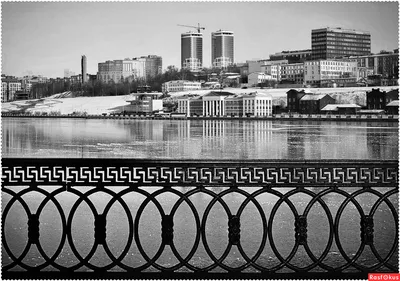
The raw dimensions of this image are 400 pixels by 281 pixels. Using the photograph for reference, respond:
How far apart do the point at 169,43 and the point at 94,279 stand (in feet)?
53.3

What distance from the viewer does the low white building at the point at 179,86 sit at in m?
21.1

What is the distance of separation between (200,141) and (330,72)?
39.3ft

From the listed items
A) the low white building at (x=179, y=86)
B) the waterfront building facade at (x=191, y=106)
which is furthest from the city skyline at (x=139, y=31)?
the waterfront building facade at (x=191, y=106)

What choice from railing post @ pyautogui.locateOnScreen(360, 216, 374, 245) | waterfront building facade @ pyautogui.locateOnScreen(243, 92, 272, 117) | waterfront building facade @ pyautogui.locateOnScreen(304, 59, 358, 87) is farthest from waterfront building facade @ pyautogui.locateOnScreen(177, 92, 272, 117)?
railing post @ pyautogui.locateOnScreen(360, 216, 374, 245)

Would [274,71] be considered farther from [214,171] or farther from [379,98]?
[214,171]

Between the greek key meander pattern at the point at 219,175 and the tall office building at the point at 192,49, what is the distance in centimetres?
1512

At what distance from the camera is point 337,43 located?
20672 mm

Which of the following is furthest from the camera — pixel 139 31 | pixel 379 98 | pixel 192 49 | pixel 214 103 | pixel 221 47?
pixel 214 103

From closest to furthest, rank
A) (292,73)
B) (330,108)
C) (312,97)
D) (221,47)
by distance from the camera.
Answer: (221,47) < (330,108) < (312,97) < (292,73)

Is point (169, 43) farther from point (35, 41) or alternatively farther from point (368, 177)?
point (368, 177)

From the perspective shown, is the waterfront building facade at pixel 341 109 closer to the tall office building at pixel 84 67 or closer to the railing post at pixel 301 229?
the tall office building at pixel 84 67

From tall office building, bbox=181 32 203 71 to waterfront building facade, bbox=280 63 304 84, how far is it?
307 inches

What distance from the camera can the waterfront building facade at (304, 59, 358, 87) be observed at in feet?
67.1

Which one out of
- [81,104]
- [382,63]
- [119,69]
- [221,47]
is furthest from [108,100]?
[382,63]
